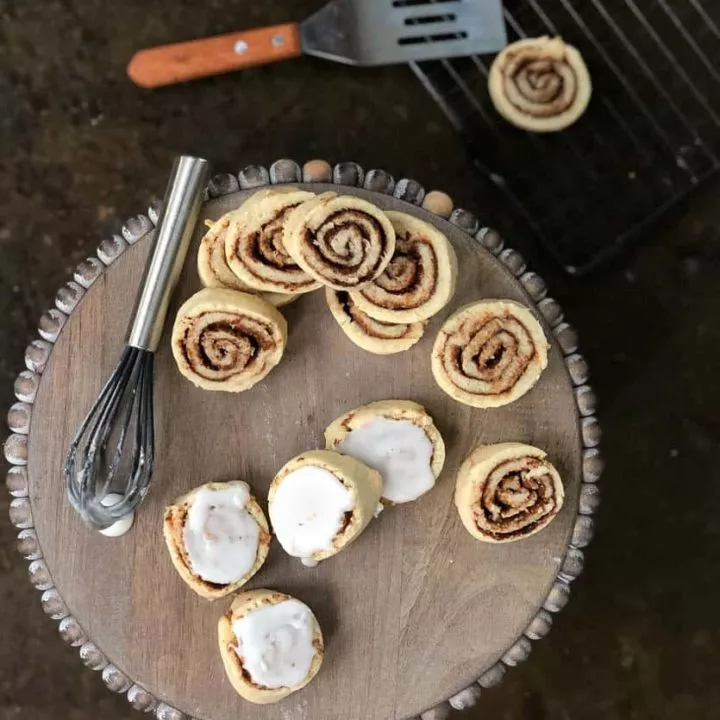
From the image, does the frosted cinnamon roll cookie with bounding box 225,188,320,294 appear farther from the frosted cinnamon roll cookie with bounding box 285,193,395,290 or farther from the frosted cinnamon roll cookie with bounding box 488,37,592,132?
the frosted cinnamon roll cookie with bounding box 488,37,592,132

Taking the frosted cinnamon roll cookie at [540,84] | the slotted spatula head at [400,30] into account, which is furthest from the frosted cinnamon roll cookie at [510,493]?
the slotted spatula head at [400,30]

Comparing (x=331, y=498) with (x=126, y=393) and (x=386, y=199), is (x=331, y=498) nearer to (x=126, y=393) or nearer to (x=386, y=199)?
(x=126, y=393)

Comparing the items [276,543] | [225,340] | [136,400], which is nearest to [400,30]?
[225,340]

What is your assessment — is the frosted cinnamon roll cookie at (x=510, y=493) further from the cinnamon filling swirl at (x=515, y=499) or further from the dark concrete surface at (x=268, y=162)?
the dark concrete surface at (x=268, y=162)

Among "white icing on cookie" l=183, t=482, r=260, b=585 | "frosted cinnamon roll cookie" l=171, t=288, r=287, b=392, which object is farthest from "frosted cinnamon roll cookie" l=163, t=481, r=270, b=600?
"frosted cinnamon roll cookie" l=171, t=288, r=287, b=392

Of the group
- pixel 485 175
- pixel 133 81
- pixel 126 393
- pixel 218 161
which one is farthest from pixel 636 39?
pixel 126 393
